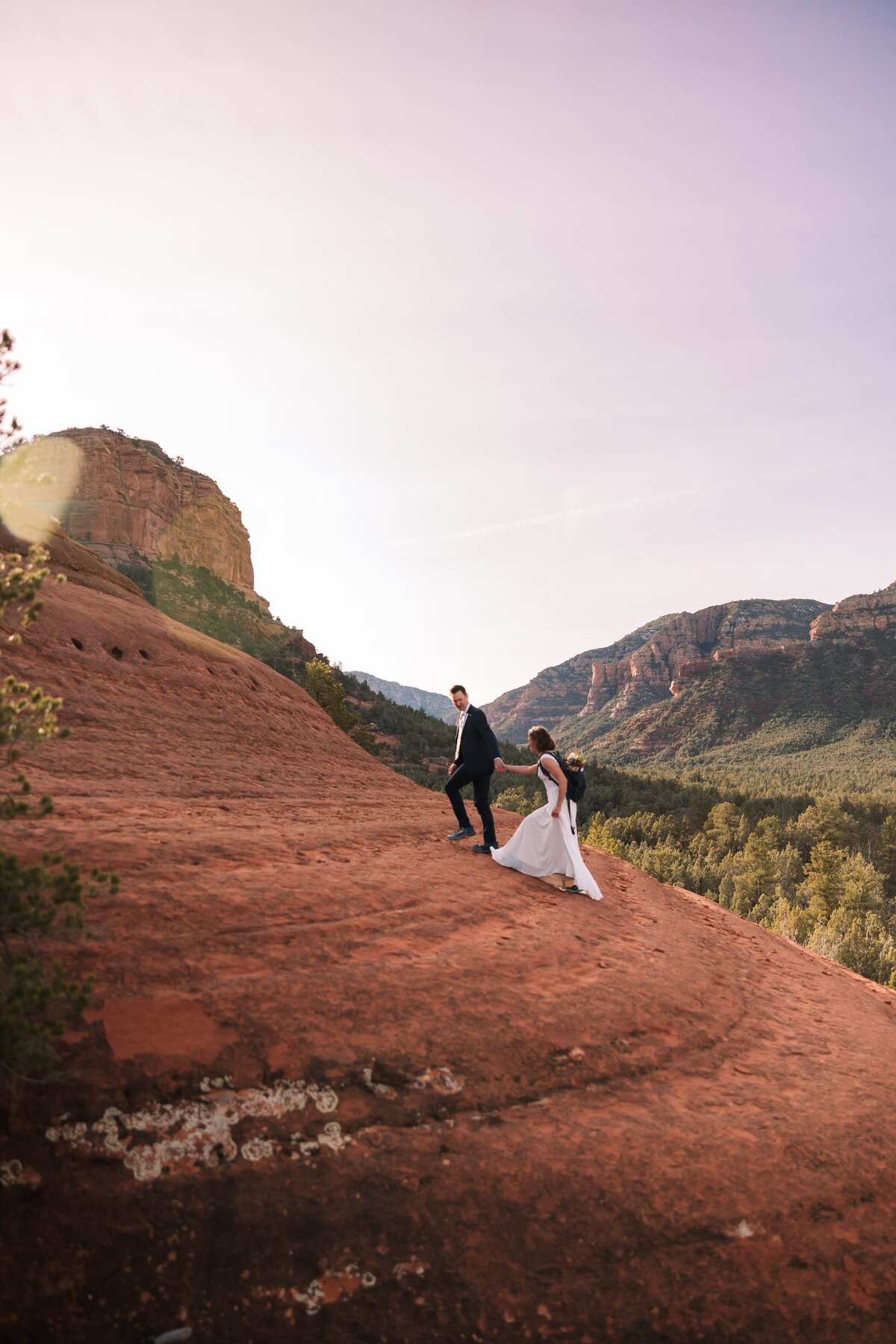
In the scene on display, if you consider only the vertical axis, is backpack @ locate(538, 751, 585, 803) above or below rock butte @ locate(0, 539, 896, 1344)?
above

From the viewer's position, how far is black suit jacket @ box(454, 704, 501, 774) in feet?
29.6

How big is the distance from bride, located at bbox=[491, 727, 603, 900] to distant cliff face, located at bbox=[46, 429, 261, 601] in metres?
61.4

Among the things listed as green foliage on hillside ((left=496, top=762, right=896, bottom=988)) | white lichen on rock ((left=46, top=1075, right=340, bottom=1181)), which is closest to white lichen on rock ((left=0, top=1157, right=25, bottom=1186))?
white lichen on rock ((left=46, top=1075, right=340, bottom=1181))

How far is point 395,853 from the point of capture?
828cm

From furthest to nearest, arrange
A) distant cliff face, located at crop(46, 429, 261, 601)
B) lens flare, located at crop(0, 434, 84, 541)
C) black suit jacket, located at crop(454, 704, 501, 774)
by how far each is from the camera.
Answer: distant cliff face, located at crop(46, 429, 261, 601), black suit jacket, located at crop(454, 704, 501, 774), lens flare, located at crop(0, 434, 84, 541)

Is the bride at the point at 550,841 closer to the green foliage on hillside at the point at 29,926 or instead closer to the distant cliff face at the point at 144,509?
the green foliage on hillside at the point at 29,926

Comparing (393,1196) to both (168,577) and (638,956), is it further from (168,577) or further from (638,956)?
(168,577)

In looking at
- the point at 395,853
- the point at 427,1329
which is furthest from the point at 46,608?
the point at 427,1329

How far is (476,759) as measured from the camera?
9.03 m

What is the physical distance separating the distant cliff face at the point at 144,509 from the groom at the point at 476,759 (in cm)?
6052

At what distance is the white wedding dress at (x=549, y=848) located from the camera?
8.66 m

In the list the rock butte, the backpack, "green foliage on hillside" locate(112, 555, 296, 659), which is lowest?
the rock butte

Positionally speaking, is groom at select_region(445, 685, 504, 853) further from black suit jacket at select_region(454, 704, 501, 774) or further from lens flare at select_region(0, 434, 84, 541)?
lens flare at select_region(0, 434, 84, 541)

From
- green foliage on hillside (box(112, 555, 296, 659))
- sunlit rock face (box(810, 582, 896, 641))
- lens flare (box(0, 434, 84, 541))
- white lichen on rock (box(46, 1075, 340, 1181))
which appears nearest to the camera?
white lichen on rock (box(46, 1075, 340, 1181))
